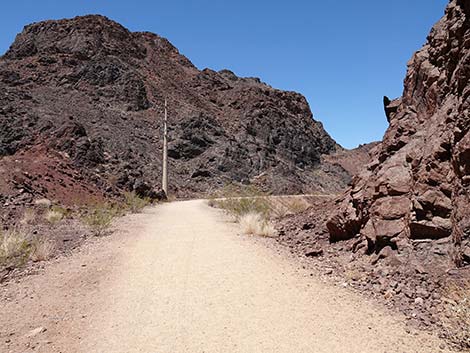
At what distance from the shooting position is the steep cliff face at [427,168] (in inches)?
222

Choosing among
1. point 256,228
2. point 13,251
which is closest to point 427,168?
point 256,228

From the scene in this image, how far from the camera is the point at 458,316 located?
4.24 metres

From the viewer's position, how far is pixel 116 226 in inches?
512

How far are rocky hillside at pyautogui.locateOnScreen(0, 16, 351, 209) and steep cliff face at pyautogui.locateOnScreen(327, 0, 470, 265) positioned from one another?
15767 millimetres

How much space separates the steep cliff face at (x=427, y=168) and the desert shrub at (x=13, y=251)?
21.0ft

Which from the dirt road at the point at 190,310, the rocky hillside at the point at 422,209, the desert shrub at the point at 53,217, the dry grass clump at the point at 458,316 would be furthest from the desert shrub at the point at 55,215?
the dry grass clump at the point at 458,316

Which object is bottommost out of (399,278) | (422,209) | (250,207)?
(399,278)

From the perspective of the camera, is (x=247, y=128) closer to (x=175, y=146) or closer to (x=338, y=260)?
(x=175, y=146)

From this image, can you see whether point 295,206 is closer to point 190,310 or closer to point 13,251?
point 13,251

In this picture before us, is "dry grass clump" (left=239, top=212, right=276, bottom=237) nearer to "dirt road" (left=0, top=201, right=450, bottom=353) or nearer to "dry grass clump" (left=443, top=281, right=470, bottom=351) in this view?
"dirt road" (left=0, top=201, right=450, bottom=353)

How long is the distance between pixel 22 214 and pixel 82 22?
55.4 meters

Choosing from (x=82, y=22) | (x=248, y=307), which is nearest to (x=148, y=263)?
→ (x=248, y=307)

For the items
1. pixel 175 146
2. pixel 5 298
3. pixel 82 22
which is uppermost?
pixel 82 22

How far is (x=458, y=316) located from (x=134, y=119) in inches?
1918
